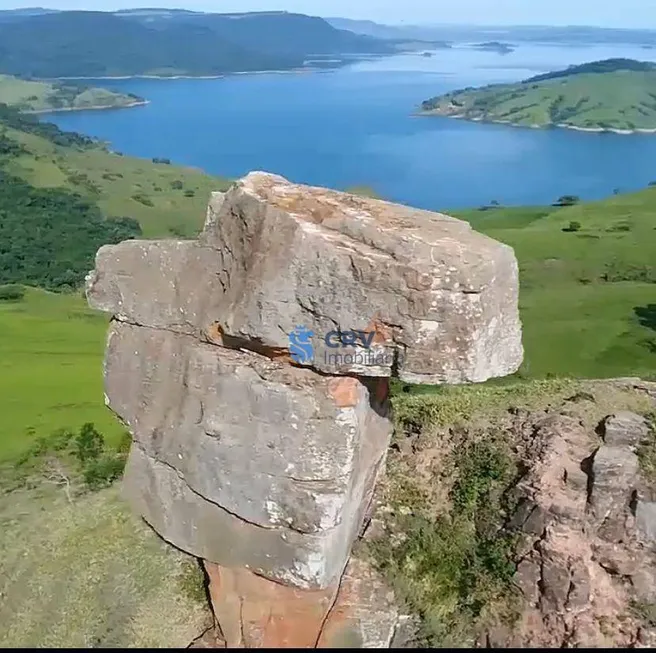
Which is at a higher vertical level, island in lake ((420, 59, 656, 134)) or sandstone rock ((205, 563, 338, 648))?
Result: sandstone rock ((205, 563, 338, 648))

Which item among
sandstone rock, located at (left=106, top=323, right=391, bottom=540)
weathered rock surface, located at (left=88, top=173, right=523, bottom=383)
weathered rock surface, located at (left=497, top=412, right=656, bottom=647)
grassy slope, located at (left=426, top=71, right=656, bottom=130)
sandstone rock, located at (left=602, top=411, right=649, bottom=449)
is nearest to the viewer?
weathered rock surface, located at (left=88, top=173, right=523, bottom=383)

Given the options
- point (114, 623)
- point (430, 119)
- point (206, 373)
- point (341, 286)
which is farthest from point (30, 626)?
point (430, 119)

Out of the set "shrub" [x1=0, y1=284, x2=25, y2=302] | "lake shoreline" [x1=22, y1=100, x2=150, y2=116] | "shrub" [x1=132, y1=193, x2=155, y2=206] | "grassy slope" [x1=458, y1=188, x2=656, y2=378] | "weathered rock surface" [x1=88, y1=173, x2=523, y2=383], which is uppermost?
"weathered rock surface" [x1=88, y1=173, x2=523, y2=383]

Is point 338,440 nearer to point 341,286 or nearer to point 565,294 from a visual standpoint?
point 341,286

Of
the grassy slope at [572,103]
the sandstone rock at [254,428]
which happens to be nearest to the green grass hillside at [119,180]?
the grassy slope at [572,103]

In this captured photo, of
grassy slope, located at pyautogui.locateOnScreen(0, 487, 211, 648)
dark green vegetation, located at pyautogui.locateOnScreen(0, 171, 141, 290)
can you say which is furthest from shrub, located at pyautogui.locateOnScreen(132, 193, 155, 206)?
grassy slope, located at pyautogui.locateOnScreen(0, 487, 211, 648)

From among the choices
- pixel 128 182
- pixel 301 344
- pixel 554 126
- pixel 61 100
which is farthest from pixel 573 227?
pixel 61 100

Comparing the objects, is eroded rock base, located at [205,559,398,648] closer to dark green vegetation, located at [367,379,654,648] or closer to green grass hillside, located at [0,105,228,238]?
dark green vegetation, located at [367,379,654,648]

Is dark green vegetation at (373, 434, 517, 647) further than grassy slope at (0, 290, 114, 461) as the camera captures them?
No
